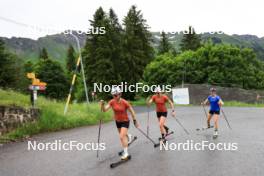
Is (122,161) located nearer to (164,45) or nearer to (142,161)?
(142,161)

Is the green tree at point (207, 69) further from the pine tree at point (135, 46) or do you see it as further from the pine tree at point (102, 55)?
the pine tree at point (102, 55)

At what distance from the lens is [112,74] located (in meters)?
53.2

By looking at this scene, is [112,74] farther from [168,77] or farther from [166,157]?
[166,157]

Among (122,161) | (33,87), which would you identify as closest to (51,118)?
(33,87)

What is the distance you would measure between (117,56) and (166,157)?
46.1 meters

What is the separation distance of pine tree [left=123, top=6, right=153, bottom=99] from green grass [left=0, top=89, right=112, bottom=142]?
35694mm

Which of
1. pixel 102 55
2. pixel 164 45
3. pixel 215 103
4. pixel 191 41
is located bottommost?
pixel 215 103

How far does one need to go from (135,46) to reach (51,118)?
4328 centimetres

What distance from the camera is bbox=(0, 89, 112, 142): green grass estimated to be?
13880mm

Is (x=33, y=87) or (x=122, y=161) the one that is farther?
(x=33, y=87)

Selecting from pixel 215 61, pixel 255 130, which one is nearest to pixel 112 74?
pixel 215 61

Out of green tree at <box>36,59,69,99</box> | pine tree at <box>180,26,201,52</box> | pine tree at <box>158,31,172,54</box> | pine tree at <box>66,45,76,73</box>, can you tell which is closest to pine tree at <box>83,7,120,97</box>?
green tree at <box>36,59,69,99</box>

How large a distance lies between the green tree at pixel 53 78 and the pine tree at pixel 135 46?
59.8 ft

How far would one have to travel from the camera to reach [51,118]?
631 inches
